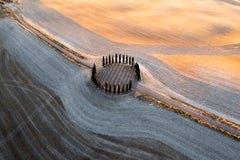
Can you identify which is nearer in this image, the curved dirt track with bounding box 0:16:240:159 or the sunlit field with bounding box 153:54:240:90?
the curved dirt track with bounding box 0:16:240:159

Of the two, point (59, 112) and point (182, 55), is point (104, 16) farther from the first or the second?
point (59, 112)

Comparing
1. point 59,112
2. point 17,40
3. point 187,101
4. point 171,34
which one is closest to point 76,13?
point 17,40

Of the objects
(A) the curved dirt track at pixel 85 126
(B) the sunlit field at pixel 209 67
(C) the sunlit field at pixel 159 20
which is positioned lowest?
(A) the curved dirt track at pixel 85 126

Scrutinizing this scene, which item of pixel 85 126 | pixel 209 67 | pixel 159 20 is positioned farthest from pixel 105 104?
pixel 159 20

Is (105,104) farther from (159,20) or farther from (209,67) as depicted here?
(159,20)

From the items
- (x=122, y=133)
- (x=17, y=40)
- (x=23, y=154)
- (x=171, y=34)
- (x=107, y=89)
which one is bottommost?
(x=23, y=154)

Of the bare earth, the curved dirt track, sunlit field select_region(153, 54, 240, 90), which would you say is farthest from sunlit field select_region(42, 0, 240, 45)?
the curved dirt track

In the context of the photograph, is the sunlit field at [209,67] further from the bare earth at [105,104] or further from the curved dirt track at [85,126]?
the curved dirt track at [85,126]

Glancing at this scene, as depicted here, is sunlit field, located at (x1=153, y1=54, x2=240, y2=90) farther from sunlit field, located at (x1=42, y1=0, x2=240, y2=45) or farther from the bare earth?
sunlit field, located at (x1=42, y1=0, x2=240, y2=45)

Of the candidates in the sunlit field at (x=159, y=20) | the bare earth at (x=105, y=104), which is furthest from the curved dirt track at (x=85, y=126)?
the sunlit field at (x=159, y=20)
